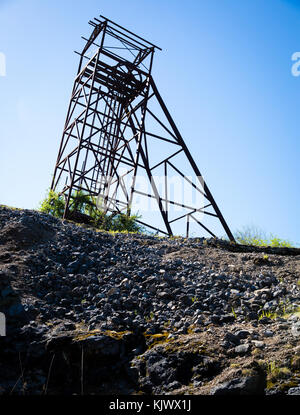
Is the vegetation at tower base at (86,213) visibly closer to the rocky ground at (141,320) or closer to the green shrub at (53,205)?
the green shrub at (53,205)

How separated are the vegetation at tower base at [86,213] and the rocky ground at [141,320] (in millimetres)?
4526

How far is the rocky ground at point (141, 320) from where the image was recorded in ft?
11.3

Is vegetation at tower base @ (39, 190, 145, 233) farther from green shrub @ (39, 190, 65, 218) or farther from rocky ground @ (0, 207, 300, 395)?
rocky ground @ (0, 207, 300, 395)

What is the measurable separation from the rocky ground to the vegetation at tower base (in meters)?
4.53

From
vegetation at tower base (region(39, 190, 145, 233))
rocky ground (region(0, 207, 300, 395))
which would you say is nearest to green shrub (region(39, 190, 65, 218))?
vegetation at tower base (region(39, 190, 145, 233))

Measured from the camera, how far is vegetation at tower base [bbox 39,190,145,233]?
11.6m

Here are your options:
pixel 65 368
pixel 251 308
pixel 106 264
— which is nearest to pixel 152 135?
pixel 106 264

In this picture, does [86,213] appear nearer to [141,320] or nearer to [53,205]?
[53,205]

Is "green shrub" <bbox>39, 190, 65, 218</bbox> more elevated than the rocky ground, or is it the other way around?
"green shrub" <bbox>39, 190, 65, 218</bbox>

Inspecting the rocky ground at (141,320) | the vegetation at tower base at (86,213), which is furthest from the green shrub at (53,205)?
the rocky ground at (141,320)

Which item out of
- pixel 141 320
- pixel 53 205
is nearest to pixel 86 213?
pixel 53 205

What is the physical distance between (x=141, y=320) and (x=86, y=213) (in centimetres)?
777
